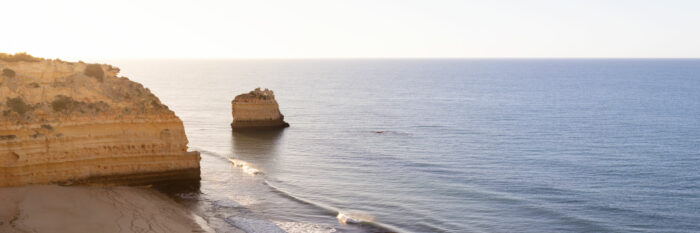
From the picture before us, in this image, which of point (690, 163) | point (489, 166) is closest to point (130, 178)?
point (489, 166)

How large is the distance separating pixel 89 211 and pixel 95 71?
458 inches

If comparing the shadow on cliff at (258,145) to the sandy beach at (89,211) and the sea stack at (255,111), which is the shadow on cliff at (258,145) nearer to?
the sea stack at (255,111)

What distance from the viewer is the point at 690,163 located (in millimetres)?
49906

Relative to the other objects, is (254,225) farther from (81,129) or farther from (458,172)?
(458,172)

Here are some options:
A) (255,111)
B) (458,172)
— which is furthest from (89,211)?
(255,111)

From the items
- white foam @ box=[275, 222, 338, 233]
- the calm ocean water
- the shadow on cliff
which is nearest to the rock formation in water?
the calm ocean water

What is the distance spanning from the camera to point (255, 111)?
7419cm

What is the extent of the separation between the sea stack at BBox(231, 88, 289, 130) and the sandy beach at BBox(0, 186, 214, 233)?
37.8 m

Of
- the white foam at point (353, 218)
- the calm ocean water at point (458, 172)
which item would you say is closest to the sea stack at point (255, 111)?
the calm ocean water at point (458, 172)

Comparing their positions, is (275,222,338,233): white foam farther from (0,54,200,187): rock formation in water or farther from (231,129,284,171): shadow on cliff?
(231,129,284,171): shadow on cliff

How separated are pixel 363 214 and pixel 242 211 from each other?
708cm

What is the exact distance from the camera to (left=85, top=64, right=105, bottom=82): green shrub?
38.2 metres

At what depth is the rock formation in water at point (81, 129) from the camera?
33.5 m

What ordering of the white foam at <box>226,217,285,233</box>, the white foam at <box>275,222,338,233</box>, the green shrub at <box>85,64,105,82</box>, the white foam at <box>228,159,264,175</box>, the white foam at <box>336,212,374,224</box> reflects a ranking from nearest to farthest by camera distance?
the white foam at <box>226,217,285,233</box> → the white foam at <box>275,222,338,233</box> → the white foam at <box>336,212,374,224</box> → the green shrub at <box>85,64,105,82</box> → the white foam at <box>228,159,264,175</box>
